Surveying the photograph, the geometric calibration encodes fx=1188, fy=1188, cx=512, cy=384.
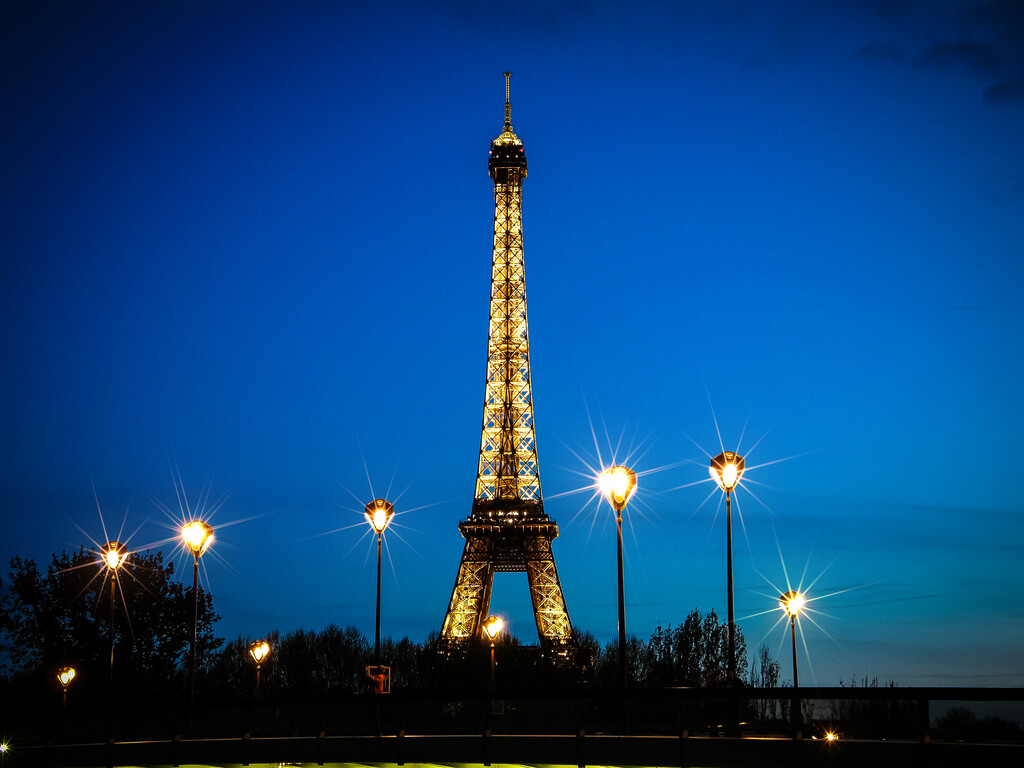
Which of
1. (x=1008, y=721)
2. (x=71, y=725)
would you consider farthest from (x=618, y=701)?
(x=71, y=725)

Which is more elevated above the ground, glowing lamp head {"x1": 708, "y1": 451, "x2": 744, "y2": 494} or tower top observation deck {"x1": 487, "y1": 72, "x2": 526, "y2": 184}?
tower top observation deck {"x1": 487, "y1": 72, "x2": 526, "y2": 184}

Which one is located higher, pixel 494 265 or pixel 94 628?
pixel 494 265

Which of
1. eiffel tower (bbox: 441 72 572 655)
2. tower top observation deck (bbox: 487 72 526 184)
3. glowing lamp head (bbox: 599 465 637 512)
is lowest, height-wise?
glowing lamp head (bbox: 599 465 637 512)

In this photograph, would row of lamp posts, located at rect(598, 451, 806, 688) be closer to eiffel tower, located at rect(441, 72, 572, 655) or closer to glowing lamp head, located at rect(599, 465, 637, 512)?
glowing lamp head, located at rect(599, 465, 637, 512)

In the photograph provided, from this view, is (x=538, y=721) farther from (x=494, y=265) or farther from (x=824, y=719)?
(x=494, y=265)

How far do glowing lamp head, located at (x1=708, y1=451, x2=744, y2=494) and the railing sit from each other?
798 cm

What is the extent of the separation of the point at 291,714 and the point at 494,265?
75771 millimetres

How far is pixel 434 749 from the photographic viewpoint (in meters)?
21.7

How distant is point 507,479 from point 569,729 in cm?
6967

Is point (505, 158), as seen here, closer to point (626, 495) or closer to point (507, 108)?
point (507, 108)

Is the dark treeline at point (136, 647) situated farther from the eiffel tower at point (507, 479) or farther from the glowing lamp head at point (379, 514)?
the glowing lamp head at point (379, 514)

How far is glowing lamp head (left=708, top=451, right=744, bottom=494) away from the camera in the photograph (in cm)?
2670

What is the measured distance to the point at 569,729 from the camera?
20.2 meters

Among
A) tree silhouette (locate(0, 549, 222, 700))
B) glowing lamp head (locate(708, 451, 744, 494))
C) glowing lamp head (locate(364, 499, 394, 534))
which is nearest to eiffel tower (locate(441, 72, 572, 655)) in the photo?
tree silhouette (locate(0, 549, 222, 700))
